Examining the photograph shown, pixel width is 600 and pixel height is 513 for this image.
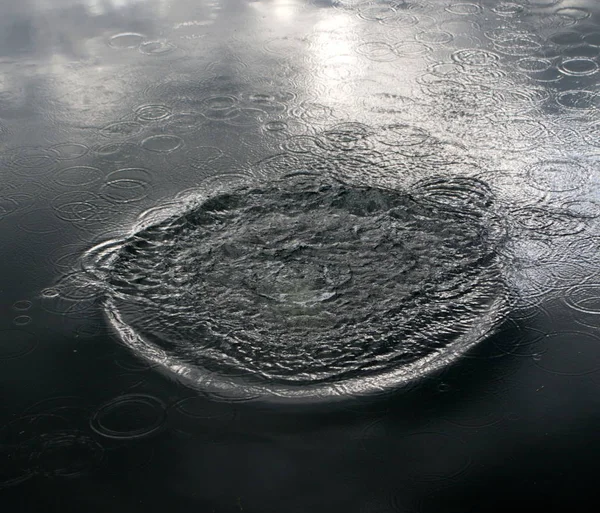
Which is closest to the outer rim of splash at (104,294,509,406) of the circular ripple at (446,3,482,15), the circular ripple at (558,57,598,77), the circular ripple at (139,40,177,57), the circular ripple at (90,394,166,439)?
the circular ripple at (90,394,166,439)

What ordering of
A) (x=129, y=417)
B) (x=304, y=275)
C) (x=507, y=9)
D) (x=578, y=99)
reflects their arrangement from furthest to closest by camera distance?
1. (x=507, y=9)
2. (x=578, y=99)
3. (x=304, y=275)
4. (x=129, y=417)

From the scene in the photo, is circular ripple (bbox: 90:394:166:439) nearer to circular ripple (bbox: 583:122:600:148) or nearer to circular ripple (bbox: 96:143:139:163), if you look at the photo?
circular ripple (bbox: 96:143:139:163)

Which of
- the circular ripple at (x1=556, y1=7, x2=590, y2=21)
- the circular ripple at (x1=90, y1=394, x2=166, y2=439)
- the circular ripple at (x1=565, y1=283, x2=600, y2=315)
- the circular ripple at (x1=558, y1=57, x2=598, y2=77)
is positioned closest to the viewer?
the circular ripple at (x1=90, y1=394, x2=166, y2=439)

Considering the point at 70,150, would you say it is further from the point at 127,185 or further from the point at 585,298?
the point at 585,298

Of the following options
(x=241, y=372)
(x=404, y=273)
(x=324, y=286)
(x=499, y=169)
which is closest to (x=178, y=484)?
(x=241, y=372)

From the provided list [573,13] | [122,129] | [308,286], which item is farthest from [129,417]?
[573,13]

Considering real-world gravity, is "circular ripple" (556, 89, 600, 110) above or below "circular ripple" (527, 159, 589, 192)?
above
